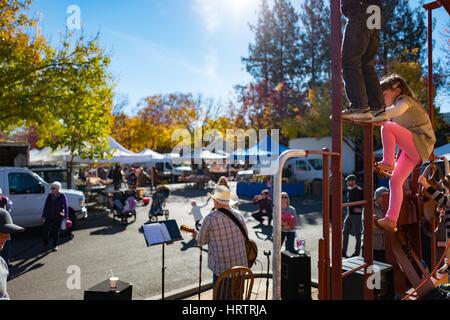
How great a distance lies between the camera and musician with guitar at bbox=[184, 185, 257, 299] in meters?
4.17

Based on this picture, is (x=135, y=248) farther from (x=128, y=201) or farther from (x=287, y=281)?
(x=287, y=281)

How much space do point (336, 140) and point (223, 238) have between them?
6.79ft

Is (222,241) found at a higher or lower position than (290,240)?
higher

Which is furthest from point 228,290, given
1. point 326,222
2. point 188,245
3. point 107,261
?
point 188,245

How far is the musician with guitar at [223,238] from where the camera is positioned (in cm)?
417

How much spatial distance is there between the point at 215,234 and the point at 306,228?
7.61 metres

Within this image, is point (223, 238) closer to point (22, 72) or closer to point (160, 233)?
point (160, 233)

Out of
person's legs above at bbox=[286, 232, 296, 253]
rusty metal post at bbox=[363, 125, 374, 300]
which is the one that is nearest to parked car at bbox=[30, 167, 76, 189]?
person's legs above at bbox=[286, 232, 296, 253]

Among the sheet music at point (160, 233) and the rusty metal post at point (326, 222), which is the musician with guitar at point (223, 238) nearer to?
the sheet music at point (160, 233)

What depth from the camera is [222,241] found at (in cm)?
416

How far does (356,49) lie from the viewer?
9.38 ft

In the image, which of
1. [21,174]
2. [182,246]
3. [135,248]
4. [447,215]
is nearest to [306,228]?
[182,246]

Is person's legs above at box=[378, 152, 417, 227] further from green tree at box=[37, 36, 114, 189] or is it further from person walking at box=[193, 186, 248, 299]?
green tree at box=[37, 36, 114, 189]
